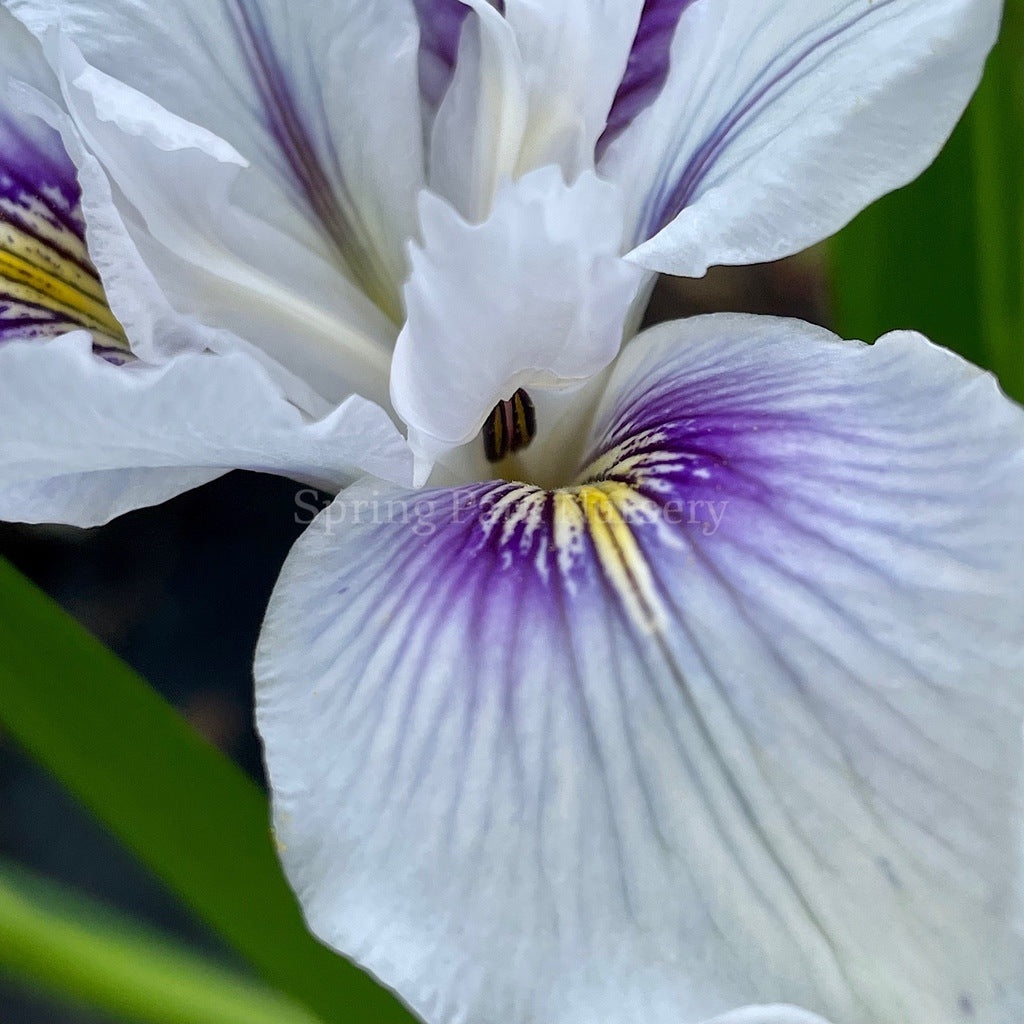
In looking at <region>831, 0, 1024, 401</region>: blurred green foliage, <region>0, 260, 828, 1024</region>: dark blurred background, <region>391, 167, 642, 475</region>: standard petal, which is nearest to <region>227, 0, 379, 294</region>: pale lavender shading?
<region>391, 167, 642, 475</region>: standard petal

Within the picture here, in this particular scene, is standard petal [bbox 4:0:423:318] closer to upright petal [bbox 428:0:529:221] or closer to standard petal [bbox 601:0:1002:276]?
upright petal [bbox 428:0:529:221]

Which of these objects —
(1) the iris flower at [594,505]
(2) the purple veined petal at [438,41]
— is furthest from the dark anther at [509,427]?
(2) the purple veined petal at [438,41]

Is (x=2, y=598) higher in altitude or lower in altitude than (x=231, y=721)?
higher

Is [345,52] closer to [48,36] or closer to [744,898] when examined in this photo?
[48,36]

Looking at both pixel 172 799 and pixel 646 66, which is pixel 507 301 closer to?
pixel 646 66

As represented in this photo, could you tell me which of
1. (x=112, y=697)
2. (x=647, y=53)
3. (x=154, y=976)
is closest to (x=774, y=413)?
(x=647, y=53)

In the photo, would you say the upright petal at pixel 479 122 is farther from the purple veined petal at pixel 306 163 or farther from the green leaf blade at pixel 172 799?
the green leaf blade at pixel 172 799
